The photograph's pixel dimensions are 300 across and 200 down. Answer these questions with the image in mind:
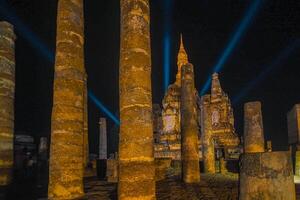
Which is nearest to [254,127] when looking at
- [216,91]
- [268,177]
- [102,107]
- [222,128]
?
[268,177]

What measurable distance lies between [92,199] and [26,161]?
1308 centimetres

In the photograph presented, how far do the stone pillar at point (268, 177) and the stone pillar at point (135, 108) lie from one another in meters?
2.56

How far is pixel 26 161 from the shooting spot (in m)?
19.3

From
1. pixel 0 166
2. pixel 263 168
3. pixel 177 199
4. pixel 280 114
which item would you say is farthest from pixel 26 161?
pixel 280 114

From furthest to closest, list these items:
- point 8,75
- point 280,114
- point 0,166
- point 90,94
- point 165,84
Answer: point 165,84 → point 280,114 → point 90,94 → point 8,75 → point 0,166

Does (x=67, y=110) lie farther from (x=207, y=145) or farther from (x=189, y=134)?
(x=207, y=145)

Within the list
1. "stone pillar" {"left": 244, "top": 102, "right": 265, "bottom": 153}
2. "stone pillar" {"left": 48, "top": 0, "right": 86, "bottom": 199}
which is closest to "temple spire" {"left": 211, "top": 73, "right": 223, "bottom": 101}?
"stone pillar" {"left": 244, "top": 102, "right": 265, "bottom": 153}

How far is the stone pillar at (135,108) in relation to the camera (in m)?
6.48

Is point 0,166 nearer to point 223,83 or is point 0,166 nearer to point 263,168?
point 263,168

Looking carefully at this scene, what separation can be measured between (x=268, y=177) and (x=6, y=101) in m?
11.9

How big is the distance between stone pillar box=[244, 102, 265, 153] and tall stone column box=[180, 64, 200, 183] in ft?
11.5

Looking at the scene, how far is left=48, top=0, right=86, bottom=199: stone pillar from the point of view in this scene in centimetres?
817

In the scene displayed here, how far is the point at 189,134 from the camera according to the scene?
42.8 ft

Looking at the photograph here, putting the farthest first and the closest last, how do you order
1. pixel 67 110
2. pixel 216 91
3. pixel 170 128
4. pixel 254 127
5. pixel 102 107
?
pixel 102 107, pixel 216 91, pixel 170 128, pixel 254 127, pixel 67 110
